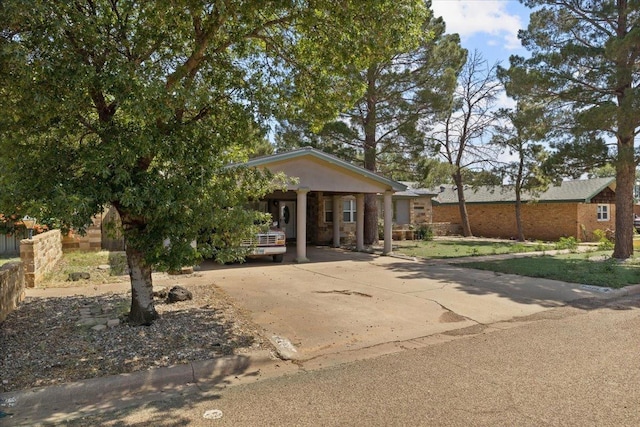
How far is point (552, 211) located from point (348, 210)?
13934 mm

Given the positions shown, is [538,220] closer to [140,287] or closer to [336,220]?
Result: [336,220]

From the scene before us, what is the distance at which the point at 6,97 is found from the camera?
16.8 ft

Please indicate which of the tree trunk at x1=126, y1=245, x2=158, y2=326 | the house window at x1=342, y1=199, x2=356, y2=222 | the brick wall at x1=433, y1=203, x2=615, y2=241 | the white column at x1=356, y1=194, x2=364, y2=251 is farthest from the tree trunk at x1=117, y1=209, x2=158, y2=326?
the brick wall at x1=433, y1=203, x2=615, y2=241

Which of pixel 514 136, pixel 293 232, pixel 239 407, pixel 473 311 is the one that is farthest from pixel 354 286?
pixel 514 136

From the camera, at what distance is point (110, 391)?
14.1 ft

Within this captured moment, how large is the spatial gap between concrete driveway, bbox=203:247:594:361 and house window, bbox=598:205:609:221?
19.2m

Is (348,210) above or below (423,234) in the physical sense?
above

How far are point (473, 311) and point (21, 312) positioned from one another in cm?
774

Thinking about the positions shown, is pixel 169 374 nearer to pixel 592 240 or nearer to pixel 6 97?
pixel 6 97

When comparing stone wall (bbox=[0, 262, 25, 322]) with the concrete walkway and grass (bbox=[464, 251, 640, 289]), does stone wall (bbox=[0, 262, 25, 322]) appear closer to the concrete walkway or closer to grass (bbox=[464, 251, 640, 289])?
the concrete walkway

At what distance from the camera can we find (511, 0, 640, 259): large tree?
45.8ft

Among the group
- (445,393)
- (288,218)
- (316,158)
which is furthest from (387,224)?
(445,393)

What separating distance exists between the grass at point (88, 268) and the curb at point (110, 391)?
6135 millimetres

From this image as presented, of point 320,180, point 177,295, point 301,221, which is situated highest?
point 320,180
